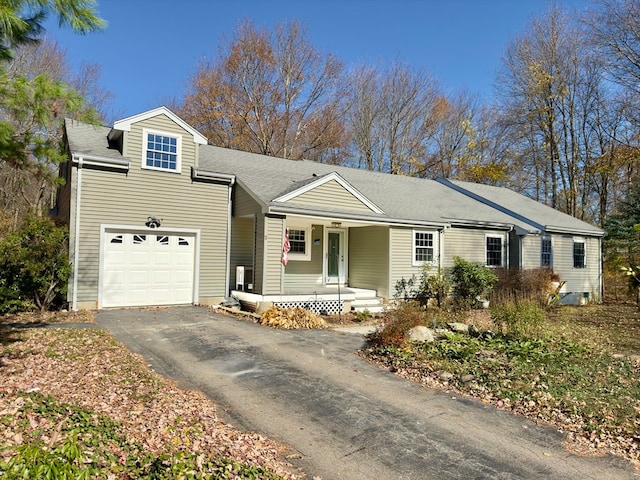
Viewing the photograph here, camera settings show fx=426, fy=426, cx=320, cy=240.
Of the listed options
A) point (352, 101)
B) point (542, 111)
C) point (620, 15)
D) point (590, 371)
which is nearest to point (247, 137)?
point (352, 101)

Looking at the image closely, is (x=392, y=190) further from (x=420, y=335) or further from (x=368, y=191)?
(x=420, y=335)

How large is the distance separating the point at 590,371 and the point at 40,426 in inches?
298

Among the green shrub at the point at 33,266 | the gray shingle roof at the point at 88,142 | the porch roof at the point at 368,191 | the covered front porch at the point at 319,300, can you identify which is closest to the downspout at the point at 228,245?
the covered front porch at the point at 319,300

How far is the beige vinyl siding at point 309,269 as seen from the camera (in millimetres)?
14633

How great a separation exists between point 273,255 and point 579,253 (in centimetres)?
1579

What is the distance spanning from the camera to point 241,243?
14.1 m

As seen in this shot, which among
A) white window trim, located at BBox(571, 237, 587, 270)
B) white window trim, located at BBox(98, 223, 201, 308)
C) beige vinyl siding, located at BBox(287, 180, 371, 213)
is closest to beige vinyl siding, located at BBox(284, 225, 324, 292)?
beige vinyl siding, located at BBox(287, 180, 371, 213)

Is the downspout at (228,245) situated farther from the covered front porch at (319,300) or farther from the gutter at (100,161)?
the gutter at (100,161)

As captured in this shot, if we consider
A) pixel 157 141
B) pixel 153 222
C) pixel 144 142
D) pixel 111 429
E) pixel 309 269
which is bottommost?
pixel 111 429

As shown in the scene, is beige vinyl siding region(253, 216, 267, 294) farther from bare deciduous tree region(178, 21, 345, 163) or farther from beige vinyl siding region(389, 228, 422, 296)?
bare deciduous tree region(178, 21, 345, 163)

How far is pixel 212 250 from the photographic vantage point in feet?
43.3

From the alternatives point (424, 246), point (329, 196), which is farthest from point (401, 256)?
point (329, 196)

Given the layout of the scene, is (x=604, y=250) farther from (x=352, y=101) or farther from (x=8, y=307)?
(x=8, y=307)

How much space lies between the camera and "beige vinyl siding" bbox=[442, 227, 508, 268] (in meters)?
16.8
